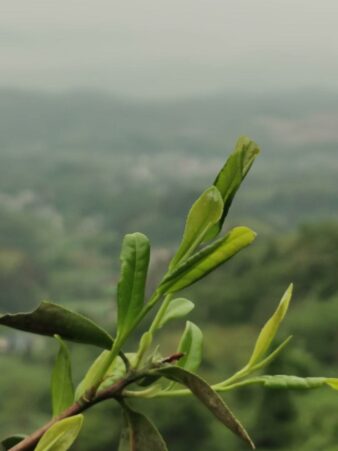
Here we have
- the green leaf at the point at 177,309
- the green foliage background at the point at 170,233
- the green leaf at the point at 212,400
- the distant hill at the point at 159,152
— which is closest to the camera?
the green leaf at the point at 212,400

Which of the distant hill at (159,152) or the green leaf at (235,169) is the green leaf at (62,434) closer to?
the green leaf at (235,169)

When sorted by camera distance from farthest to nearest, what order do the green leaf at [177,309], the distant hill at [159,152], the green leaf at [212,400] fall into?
1. the distant hill at [159,152]
2. the green leaf at [177,309]
3. the green leaf at [212,400]

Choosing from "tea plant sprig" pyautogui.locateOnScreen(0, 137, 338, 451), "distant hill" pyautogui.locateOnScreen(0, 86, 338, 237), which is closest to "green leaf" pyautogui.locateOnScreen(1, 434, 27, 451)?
"tea plant sprig" pyautogui.locateOnScreen(0, 137, 338, 451)

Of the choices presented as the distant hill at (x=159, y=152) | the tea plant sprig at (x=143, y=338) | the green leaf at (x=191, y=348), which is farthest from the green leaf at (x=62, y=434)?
the distant hill at (x=159, y=152)

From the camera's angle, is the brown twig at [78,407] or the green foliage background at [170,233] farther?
the green foliage background at [170,233]

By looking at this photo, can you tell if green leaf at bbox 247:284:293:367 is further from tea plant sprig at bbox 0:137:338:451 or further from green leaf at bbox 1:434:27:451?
green leaf at bbox 1:434:27:451

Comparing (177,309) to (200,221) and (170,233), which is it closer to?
(200,221)

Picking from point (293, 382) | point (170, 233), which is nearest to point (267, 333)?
point (293, 382)
